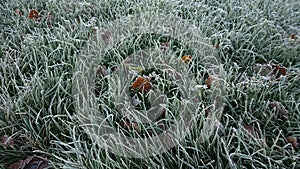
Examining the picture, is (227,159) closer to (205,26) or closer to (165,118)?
(165,118)

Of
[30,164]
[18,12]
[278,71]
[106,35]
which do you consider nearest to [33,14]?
[18,12]

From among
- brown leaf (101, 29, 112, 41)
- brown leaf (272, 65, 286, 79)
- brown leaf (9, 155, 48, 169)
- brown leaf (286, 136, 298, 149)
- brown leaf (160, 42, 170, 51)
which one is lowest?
brown leaf (9, 155, 48, 169)

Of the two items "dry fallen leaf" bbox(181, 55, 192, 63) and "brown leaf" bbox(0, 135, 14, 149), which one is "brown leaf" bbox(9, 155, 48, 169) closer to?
"brown leaf" bbox(0, 135, 14, 149)

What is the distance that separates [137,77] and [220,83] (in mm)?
524

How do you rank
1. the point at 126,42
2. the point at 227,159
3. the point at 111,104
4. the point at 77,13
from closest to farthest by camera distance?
the point at 227,159 < the point at 111,104 < the point at 126,42 < the point at 77,13

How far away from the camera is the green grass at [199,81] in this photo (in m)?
1.48

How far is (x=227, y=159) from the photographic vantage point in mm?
1448

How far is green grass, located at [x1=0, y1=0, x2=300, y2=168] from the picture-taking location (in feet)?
4.87

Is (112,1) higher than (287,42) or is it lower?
higher

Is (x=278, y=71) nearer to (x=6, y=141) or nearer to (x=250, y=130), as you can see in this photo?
(x=250, y=130)

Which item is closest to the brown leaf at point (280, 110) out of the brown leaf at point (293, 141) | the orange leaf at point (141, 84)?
the brown leaf at point (293, 141)

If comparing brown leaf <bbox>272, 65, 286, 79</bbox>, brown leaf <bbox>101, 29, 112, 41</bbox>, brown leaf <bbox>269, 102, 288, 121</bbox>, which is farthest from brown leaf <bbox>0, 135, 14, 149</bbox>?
brown leaf <bbox>272, 65, 286, 79</bbox>

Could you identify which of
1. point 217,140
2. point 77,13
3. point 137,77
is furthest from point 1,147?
point 77,13

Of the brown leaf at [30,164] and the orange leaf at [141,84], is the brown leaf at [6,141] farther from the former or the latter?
the orange leaf at [141,84]
